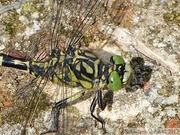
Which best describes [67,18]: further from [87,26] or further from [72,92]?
[72,92]

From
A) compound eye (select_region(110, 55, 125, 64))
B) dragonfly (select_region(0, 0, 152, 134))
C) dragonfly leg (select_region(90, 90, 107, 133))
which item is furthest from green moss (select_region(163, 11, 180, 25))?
dragonfly leg (select_region(90, 90, 107, 133))

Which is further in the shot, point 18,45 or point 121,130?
point 18,45

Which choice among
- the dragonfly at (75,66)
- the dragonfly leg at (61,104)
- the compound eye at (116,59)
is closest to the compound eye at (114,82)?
the dragonfly at (75,66)

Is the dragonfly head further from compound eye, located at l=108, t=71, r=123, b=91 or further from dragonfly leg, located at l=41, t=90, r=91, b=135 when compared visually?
dragonfly leg, located at l=41, t=90, r=91, b=135

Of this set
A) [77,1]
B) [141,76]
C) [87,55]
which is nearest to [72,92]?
[87,55]

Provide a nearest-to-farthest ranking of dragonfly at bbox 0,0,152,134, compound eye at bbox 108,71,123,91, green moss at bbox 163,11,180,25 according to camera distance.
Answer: compound eye at bbox 108,71,123,91 → dragonfly at bbox 0,0,152,134 → green moss at bbox 163,11,180,25

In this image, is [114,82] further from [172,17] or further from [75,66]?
[172,17]

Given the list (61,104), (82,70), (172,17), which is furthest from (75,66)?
(172,17)
